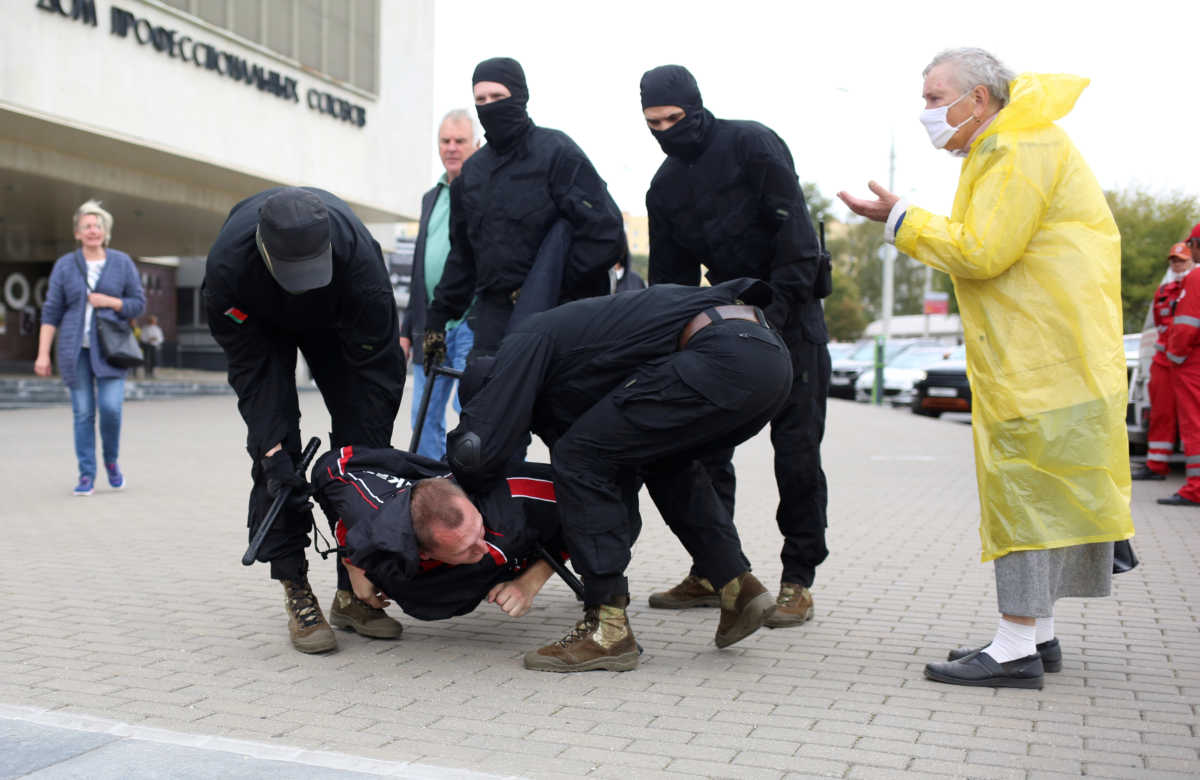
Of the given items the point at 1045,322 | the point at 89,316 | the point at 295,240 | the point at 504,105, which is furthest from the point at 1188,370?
the point at 89,316

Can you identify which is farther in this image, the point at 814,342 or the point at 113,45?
the point at 113,45

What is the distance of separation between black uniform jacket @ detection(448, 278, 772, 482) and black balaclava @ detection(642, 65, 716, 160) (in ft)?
2.65

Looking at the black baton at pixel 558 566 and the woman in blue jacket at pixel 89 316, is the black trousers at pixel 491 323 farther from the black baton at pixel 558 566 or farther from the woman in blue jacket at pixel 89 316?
the woman in blue jacket at pixel 89 316

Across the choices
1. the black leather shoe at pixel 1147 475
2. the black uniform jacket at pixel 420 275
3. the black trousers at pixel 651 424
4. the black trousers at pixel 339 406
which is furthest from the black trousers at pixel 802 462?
the black leather shoe at pixel 1147 475

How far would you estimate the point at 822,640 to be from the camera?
Answer: 171 inches

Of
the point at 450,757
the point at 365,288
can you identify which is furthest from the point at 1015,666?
the point at 365,288

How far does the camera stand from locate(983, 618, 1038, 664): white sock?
146 inches

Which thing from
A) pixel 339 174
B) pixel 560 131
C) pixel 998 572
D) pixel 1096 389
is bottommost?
pixel 998 572

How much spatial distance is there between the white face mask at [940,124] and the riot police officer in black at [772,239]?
665 millimetres

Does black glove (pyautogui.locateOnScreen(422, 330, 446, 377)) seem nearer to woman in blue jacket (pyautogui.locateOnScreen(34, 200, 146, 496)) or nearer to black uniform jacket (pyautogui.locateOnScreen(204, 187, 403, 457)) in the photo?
black uniform jacket (pyautogui.locateOnScreen(204, 187, 403, 457))

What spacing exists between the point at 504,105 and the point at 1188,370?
19.5 ft

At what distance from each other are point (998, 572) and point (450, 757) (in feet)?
6.04

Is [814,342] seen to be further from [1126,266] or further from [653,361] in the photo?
[1126,266]

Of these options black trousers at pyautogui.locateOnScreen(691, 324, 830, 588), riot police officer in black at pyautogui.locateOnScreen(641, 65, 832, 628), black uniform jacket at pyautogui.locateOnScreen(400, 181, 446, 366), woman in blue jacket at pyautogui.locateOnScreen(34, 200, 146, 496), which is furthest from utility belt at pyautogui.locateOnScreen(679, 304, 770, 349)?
woman in blue jacket at pyautogui.locateOnScreen(34, 200, 146, 496)
